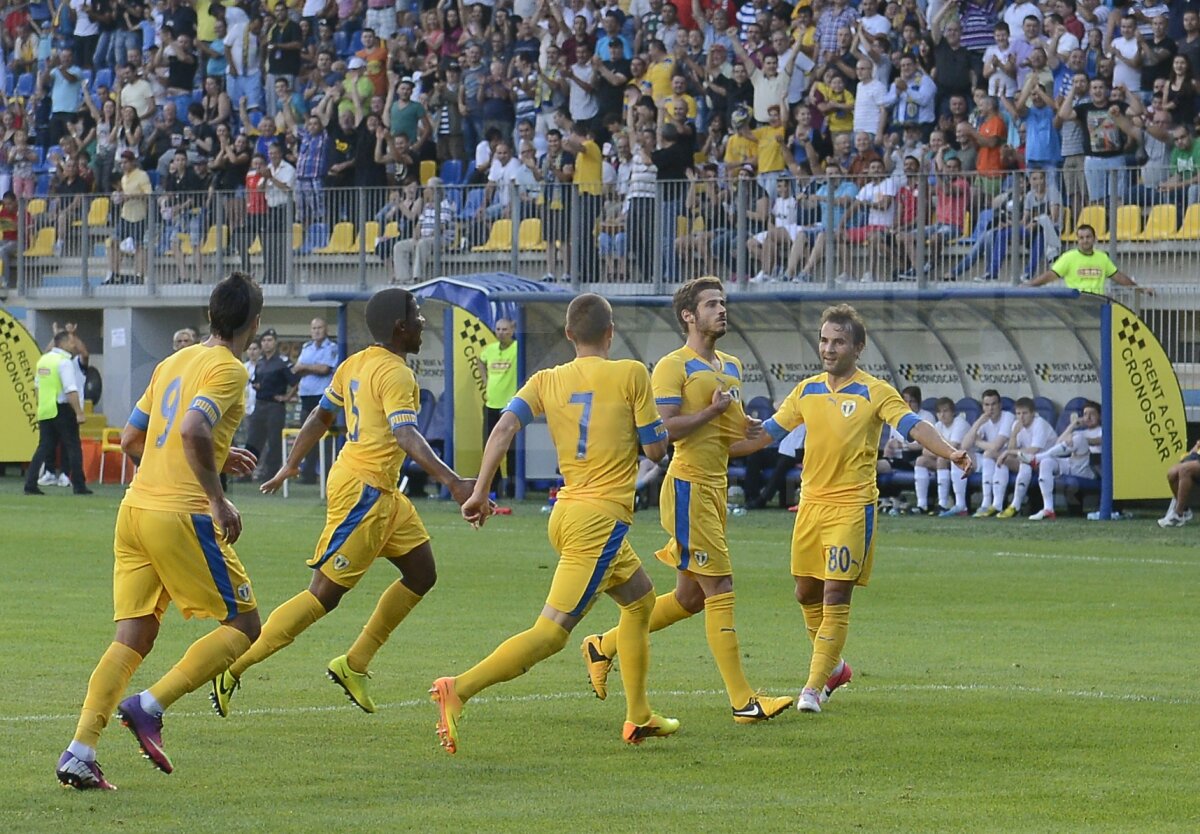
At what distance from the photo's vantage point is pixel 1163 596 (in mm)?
14562

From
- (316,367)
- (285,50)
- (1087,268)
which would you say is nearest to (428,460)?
(1087,268)

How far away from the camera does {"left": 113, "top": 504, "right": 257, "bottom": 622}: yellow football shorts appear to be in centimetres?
750

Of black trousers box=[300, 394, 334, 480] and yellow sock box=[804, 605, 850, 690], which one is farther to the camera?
black trousers box=[300, 394, 334, 480]

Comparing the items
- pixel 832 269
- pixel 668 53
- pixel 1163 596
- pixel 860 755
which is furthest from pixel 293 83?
pixel 860 755

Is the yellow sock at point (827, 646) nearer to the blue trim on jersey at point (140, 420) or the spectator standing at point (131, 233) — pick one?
the blue trim on jersey at point (140, 420)

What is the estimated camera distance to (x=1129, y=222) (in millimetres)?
22328

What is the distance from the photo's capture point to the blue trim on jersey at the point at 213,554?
7535 millimetres

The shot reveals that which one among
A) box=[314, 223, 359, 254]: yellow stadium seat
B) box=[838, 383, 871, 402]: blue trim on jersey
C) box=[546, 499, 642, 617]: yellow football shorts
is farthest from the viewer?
box=[314, 223, 359, 254]: yellow stadium seat

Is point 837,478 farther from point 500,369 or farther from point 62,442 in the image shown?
point 62,442

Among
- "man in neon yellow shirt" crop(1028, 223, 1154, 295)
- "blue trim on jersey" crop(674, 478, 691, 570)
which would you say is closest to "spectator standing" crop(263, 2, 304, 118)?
"man in neon yellow shirt" crop(1028, 223, 1154, 295)

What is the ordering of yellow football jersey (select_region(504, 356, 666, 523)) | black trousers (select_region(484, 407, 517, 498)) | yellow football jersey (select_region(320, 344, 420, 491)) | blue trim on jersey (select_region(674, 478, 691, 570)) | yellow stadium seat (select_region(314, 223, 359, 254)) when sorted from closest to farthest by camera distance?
yellow football jersey (select_region(504, 356, 666, 523))
yellow football jersey (select_region(320, 344, 420, 491))
blue trim on jersey (select_region(674, 478, 691, 570))
black trousers (select_region(484, 407, 517, 498))
yellow stadium seat (select_region(314, 223, 359, 254))

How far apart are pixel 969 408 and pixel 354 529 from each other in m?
14.9

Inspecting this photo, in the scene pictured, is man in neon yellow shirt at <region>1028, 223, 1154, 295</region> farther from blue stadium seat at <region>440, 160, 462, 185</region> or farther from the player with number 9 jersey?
the player with number 9 jersey

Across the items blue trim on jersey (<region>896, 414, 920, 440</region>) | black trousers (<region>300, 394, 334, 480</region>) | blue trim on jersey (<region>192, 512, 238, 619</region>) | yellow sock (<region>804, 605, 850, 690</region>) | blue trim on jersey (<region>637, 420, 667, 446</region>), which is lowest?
black trousers (<region>300, 394, 334, 480</region>)
